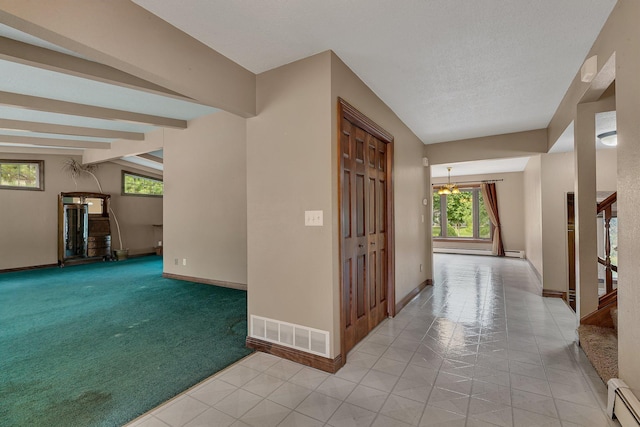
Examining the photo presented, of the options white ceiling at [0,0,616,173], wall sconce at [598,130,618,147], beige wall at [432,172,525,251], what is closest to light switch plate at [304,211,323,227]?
white ceiling at [0,0,616,173]

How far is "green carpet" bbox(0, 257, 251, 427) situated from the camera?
1.91 m

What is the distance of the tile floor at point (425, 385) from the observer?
5.79ft

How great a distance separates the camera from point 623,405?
1.58 meters

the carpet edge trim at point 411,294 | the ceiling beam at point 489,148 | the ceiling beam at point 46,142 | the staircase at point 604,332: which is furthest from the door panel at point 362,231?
the ceiling beam at point 46,142

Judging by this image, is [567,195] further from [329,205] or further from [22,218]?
[22,218]

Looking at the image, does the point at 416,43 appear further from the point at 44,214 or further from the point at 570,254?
the point at 44,214

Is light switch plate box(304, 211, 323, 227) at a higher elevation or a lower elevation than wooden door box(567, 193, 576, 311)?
higher

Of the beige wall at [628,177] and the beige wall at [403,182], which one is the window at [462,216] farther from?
the beige wall at [628,177]

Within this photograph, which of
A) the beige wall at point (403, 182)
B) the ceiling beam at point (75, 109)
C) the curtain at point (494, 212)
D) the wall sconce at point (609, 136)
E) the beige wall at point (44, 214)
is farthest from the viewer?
the curtain at point (494, 212)

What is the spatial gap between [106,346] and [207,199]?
2909mm

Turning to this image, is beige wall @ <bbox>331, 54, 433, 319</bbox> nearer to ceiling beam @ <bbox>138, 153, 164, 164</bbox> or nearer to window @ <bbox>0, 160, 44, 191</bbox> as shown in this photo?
ceiling beam @ <bbox>138, 153, 164, 164</bbox>

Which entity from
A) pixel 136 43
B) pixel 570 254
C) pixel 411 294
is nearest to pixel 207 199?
pixel 136 43

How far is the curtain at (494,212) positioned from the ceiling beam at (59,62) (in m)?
8.92

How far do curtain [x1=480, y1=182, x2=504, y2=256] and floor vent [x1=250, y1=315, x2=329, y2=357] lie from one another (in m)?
8.02
